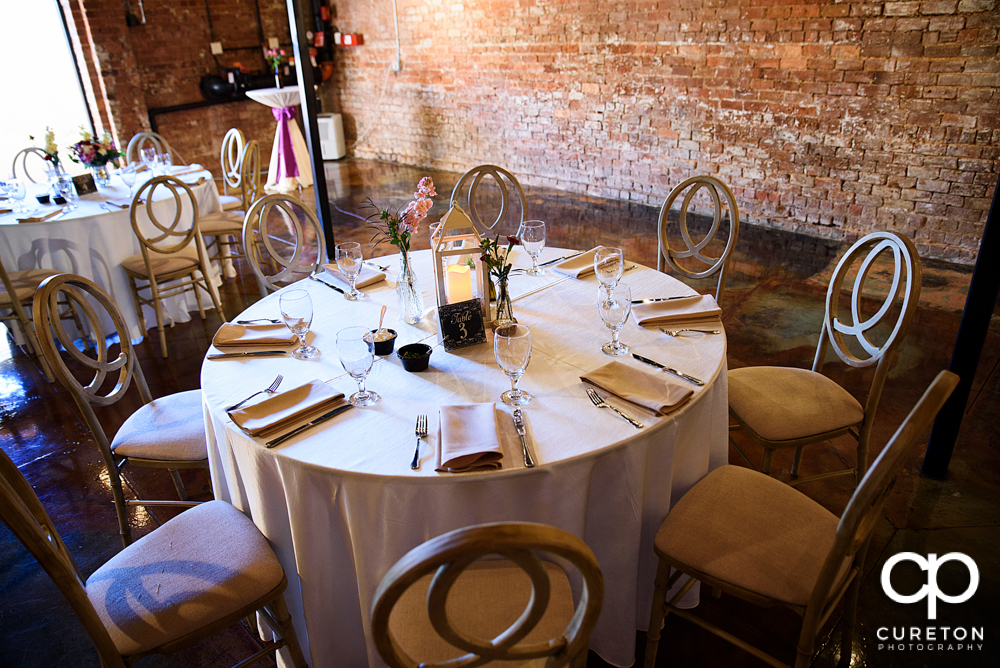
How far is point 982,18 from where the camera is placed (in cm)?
411

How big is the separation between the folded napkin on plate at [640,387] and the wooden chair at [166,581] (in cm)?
92

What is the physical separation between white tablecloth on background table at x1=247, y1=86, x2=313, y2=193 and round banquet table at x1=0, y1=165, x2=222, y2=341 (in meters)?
3.35

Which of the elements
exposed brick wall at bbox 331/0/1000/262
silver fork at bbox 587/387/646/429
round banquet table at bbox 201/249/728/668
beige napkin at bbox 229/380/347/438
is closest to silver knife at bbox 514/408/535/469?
round banquet table at bbox 201/249/728/668

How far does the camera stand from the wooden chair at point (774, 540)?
131cm

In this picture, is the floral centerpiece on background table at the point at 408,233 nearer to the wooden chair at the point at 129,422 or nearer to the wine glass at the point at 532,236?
the wine glass at the point at 532,236

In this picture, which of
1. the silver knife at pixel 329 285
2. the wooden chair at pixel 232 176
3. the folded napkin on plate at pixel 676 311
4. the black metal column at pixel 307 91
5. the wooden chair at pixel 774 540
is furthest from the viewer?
the wooden chair at pixel 232 176

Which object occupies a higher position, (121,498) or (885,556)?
(121,498)

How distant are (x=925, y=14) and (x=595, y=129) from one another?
111 inches

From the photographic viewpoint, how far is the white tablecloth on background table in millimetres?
6957

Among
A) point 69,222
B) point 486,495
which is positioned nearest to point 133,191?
point 69,222

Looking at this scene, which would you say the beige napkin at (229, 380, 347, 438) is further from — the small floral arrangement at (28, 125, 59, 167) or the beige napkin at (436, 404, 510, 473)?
the small floral arrangement at (28, 125, 59, 167)

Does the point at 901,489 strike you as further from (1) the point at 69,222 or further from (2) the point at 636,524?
(1) the point at 69,222

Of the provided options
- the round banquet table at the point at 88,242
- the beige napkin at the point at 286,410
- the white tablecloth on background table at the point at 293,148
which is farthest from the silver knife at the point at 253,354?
the white tablecloth on background table at the point at 293,148

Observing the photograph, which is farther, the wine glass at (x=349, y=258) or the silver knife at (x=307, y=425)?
the wine glass at (x=349, y=258)
